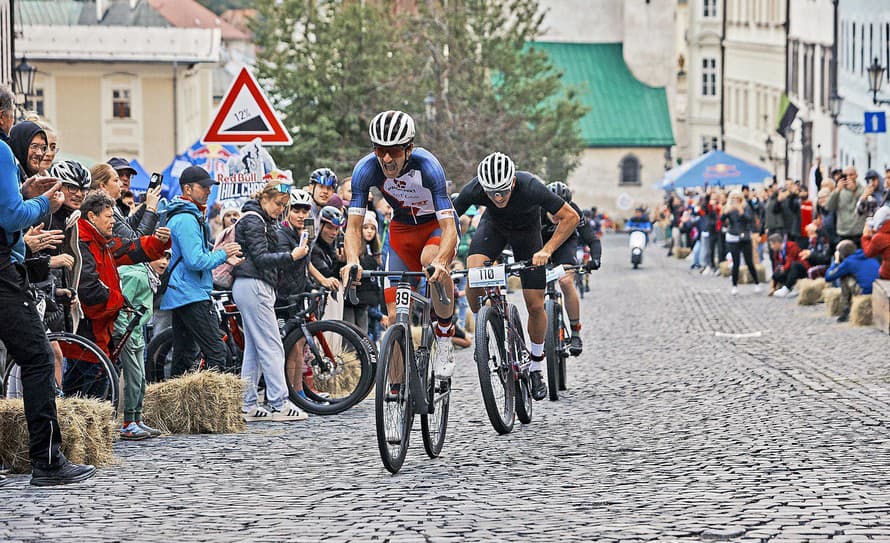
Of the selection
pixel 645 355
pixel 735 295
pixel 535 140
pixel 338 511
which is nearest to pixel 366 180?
pixel 338 511

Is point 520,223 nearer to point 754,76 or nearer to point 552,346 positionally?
point 552,346

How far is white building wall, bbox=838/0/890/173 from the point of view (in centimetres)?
4825

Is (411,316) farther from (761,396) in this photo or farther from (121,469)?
(761,396)

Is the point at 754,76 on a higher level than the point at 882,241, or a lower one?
higher

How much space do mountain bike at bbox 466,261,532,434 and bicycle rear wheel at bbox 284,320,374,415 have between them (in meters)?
1.33

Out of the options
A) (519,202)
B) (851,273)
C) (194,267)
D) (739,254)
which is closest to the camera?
(194,267)

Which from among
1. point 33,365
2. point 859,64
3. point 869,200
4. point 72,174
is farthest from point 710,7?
point 33,365

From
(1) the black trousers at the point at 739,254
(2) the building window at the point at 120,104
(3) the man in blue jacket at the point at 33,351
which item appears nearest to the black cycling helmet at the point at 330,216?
(3) the man in blue jacket at the point at 33,351

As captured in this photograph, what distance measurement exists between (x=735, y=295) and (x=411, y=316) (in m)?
21.8

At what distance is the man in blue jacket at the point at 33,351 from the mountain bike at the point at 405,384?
165 centimetres

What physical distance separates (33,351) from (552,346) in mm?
5538

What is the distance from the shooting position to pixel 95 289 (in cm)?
1119

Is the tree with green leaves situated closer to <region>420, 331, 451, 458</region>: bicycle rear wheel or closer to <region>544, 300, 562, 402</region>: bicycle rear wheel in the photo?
<region>544, 300, 562, 402</region>: bicycle rear wheel

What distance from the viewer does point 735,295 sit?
31.5 meters
